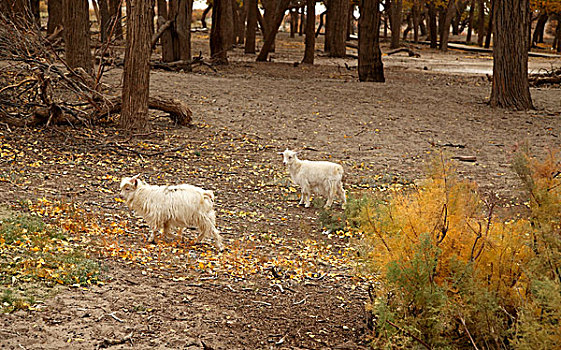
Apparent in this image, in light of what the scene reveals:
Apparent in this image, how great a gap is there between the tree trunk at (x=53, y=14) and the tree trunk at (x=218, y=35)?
549 centimetres

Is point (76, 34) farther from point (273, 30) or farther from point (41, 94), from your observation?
point (273, 30)

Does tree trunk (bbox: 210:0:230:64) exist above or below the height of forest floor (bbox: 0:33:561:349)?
above

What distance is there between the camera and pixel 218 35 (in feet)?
78.7

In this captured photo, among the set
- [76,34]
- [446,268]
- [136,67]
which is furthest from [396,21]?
[446,268]

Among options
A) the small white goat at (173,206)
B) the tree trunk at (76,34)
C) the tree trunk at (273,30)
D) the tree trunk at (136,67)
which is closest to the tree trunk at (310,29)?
the tree trunk at (273,30)

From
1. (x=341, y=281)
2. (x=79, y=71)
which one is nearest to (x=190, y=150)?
(x=79, y=71)

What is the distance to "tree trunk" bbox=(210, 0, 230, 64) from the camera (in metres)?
23.3

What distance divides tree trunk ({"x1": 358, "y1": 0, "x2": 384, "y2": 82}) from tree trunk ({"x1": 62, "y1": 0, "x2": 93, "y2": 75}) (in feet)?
28.1

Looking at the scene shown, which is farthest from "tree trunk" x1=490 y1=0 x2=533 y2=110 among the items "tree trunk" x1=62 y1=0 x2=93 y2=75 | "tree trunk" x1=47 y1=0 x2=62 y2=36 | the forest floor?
"tree trunk" x1=47 y1=0 x2=62 y2=36

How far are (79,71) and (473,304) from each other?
35.1ft

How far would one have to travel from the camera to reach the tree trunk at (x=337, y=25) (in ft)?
97.4

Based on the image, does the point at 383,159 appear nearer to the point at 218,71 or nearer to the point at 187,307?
the point at 187,307

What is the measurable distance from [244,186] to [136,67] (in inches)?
149

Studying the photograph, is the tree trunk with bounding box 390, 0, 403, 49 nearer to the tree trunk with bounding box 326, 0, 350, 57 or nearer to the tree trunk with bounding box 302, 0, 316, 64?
the tree trunk with bounding box 326, 0, 350, 57
